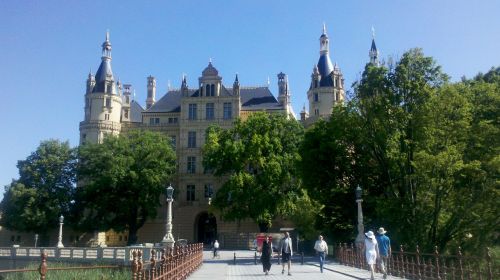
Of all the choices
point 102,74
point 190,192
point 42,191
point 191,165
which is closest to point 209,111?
point 191,165

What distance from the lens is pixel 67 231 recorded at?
5928 cm

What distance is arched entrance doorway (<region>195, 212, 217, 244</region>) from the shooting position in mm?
64062

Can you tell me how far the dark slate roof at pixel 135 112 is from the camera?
74312 mm

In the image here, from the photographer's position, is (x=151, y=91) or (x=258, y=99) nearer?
(x=258, y=99)

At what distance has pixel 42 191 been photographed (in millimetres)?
54406

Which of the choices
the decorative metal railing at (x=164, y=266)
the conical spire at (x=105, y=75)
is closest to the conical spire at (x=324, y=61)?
the conical spire at (x=105, y=75)

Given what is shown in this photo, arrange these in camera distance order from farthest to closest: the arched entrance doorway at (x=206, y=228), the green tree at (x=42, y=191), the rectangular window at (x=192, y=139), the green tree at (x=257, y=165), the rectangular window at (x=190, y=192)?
the arched entrance doorway at (x=206, y=228)
the rectangular window at (x=192, y=139)
the rectangular window at (x=190, y=192)
the green tree at (x=42, y=191)
the green tree at (x=257, y=165)

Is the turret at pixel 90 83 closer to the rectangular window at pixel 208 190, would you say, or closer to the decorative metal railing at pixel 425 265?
the rectangular window at pixel 208 190

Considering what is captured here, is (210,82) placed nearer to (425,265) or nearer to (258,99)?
(258,99)

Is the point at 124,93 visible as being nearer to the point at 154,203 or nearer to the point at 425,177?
the point at 154,203

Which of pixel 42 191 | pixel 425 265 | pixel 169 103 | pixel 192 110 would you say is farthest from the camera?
pixel 169 103

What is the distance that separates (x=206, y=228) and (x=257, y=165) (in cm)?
1636

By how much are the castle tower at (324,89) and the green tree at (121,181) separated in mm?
19368

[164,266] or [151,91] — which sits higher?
[151,91]
